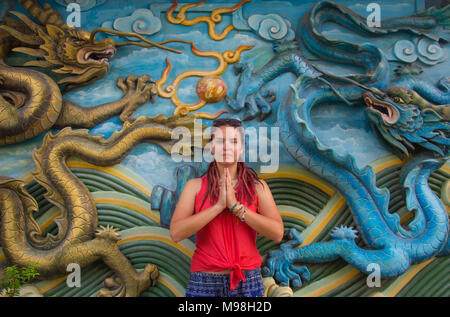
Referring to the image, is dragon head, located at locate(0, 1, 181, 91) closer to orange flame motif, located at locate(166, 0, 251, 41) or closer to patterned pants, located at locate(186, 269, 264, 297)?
orange flame motif, located at locate(166, 0, 251, 41)

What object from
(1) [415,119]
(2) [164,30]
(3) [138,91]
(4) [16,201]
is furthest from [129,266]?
(1) [415,119]

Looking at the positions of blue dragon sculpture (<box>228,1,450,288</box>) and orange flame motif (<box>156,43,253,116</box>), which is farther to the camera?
orange flame motif (<box>156,43,253,116</box>)

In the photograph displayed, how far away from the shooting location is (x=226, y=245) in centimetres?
248

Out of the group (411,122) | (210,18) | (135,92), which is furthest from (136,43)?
(411,122)

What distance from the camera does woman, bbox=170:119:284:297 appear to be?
238cm

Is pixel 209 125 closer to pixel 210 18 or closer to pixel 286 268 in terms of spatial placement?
pixel 210 18

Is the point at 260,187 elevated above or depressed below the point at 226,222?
above

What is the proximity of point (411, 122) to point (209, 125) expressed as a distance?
1507mm

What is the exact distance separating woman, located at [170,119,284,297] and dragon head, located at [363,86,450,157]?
48.7 inches

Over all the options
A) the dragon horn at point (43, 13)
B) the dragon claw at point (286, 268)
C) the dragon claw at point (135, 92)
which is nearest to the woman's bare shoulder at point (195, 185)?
the dragon claw at point (286, 268)

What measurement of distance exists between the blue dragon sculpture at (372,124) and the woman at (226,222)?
0.66 metres

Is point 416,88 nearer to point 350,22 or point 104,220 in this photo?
point 350,22

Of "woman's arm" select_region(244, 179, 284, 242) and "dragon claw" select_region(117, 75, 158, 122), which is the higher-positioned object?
"dragon claw" select_region(117, 75, 158, 122)

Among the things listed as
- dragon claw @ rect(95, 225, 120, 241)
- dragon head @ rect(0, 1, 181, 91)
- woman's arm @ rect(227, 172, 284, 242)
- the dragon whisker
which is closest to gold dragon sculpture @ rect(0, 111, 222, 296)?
dragon claw @ rect(95, 225, 120, 241)
